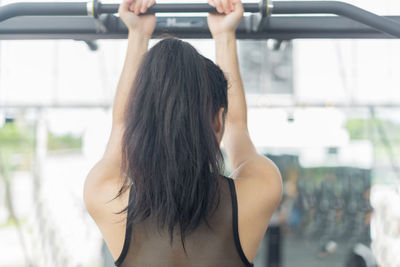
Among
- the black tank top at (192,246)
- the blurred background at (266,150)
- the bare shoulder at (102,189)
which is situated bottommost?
the blurred background at (266,150)

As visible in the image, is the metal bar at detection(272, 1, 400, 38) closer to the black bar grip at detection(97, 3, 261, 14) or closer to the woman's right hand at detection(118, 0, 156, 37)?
the black bar grip at detection(97, 3, 261, 14)

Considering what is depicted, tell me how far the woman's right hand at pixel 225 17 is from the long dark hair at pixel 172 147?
0.18 meters

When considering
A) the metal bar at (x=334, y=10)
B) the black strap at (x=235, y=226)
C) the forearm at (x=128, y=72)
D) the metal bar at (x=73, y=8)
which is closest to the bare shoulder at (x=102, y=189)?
the forearm at (x=128, y=72)

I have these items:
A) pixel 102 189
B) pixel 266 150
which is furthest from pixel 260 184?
pixel 266 150

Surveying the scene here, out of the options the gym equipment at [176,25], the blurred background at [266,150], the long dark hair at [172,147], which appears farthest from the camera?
the blurred background at [266,150]

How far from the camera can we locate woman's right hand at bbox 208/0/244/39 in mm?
914

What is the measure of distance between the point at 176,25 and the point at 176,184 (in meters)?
0.39

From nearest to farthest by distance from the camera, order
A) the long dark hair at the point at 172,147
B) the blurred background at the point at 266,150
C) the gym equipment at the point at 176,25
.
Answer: the long dark hair at the point at 172,147, the gym equipment at the point at 176,25, the blurred background at the point at 266,150

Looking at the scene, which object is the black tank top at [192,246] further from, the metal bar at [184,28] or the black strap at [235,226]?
the metal bar at [184,28]

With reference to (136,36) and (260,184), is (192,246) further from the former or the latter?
(136,36)

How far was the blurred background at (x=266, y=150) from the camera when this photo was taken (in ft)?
15.2

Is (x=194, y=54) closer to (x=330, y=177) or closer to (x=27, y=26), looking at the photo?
(x=27, y=26)

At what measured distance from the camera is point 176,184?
787 millimetres

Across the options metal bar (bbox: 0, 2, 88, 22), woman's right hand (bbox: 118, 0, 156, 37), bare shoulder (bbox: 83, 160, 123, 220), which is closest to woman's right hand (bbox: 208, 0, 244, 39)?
woman's right hand (bbox: 118, 0, 156, 37)
